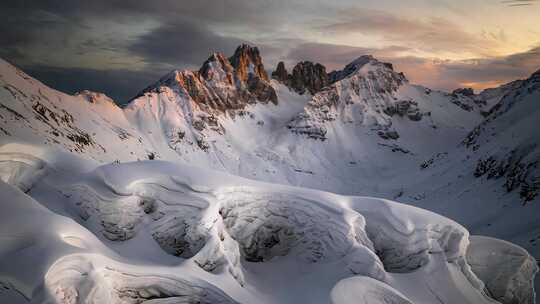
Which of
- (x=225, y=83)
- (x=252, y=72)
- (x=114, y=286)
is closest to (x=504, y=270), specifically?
(x=114, y=286)

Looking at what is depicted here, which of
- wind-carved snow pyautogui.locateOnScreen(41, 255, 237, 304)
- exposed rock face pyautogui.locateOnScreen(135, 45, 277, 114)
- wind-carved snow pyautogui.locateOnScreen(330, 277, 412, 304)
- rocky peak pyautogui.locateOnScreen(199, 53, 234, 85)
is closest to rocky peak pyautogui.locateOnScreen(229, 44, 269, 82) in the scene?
exposed rock face pyautogui.locateOnScreen(135, 45, 277, 114)

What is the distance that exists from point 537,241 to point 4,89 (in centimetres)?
7779

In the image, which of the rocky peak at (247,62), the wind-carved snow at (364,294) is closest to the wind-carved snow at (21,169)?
the wind-carved snow at (364,294)

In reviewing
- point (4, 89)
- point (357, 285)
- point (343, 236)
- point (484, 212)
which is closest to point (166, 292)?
point (357, 285)

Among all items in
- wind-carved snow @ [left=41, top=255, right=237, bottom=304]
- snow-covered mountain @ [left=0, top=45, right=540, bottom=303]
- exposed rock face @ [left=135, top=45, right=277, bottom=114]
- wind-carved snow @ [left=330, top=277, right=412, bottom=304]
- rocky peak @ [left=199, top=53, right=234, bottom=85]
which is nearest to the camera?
wind-carved snow @ [left=41, top=255, right=237, bottom=304]

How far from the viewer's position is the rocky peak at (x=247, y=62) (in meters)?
180

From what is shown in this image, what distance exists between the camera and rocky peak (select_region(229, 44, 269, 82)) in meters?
180

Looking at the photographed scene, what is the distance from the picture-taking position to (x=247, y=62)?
604ft

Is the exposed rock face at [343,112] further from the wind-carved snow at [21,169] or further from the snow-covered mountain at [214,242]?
the wind-carved snow at [21,169]

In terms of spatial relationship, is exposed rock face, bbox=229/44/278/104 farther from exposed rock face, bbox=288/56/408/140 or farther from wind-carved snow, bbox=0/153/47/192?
wind-carved snow, bbox=0/153/47/192

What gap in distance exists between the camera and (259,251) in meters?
19.6

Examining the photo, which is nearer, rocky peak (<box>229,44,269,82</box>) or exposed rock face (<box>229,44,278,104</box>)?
rocky peak (<box>229,44,269,82</box>)

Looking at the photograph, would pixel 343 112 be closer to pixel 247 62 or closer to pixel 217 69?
pixel 247 62

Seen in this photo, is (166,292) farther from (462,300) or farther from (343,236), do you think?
(462,300)
